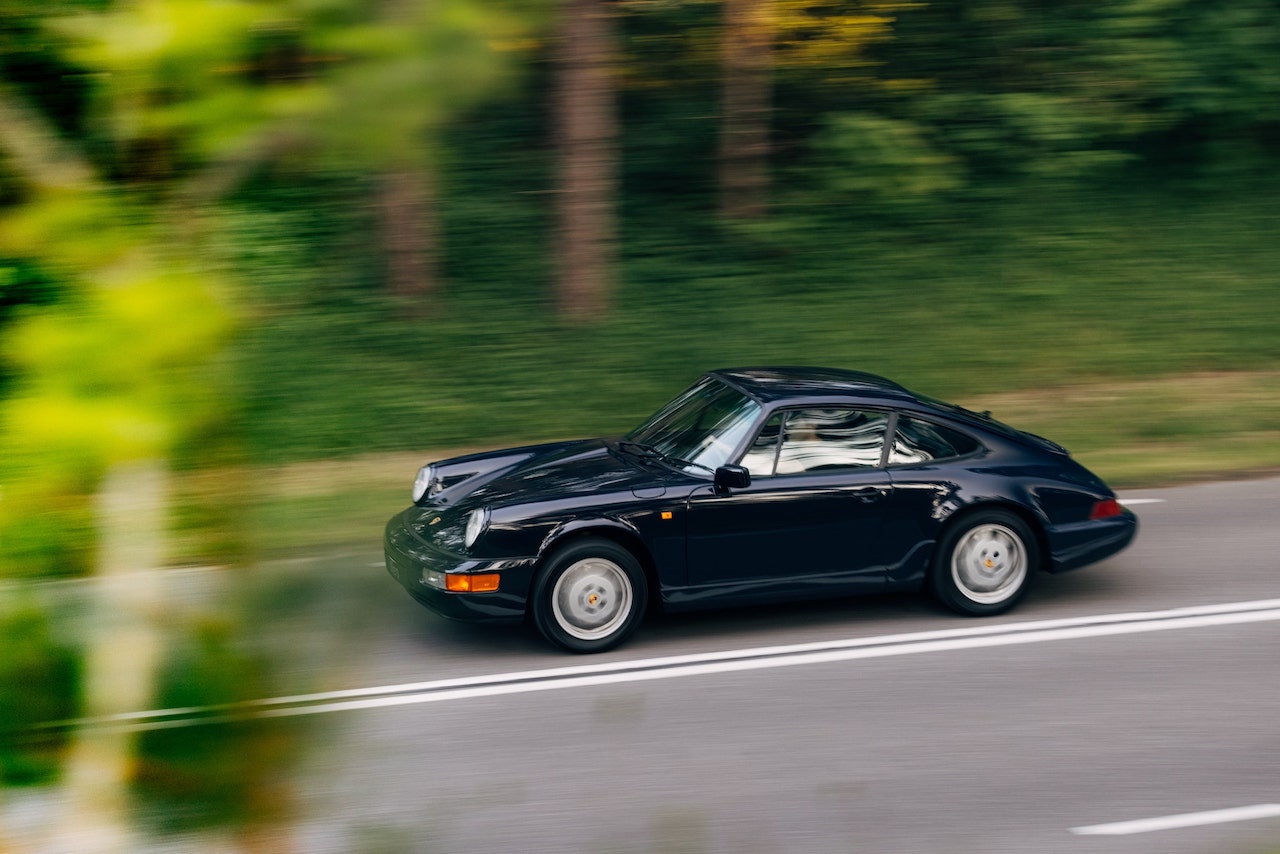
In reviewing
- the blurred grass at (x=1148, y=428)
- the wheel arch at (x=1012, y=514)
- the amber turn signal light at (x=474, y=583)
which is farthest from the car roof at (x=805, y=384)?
the blurred grass at (x=1148, y=428)

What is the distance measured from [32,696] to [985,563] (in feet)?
22.0

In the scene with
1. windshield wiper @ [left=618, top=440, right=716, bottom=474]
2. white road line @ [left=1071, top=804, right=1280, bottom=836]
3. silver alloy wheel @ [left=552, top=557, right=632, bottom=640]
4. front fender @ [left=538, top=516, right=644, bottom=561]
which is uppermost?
windshield wiper @ [left=618, top=440, right=716, bottom=474]

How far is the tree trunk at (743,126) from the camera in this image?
1609 centimetres

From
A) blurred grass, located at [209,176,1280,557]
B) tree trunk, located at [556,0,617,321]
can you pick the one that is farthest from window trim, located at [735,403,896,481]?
tree trunk, located at [556,0,617,321]

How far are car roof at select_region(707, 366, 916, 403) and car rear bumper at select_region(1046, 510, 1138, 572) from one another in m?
1.16

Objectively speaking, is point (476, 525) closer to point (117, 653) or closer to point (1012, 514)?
point (1012, 514)

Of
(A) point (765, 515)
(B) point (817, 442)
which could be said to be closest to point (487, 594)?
(A) point (765, 515)

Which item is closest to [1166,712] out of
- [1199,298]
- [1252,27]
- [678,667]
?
[678,667]

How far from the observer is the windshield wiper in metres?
7.16

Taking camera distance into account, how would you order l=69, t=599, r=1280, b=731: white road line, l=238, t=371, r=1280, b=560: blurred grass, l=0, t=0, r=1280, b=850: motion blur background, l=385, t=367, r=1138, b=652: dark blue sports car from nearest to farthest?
l=0, t=0, r=1280, b=850: motion blur background < l=69, t=599, r=1280, b=731: white road line < l=385, t=367, r=1138, b=652: dark blue sports car < l=238, t=371, r=1280, b=560: blurred grass

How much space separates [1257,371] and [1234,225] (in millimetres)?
3814

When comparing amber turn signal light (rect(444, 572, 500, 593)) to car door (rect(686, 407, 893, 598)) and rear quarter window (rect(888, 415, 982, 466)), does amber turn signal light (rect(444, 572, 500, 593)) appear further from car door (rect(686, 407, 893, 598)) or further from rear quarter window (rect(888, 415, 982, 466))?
rear quarter window (rect(888, 415, 982, 466))

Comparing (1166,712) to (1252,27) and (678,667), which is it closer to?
(678,667)

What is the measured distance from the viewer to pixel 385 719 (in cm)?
143
